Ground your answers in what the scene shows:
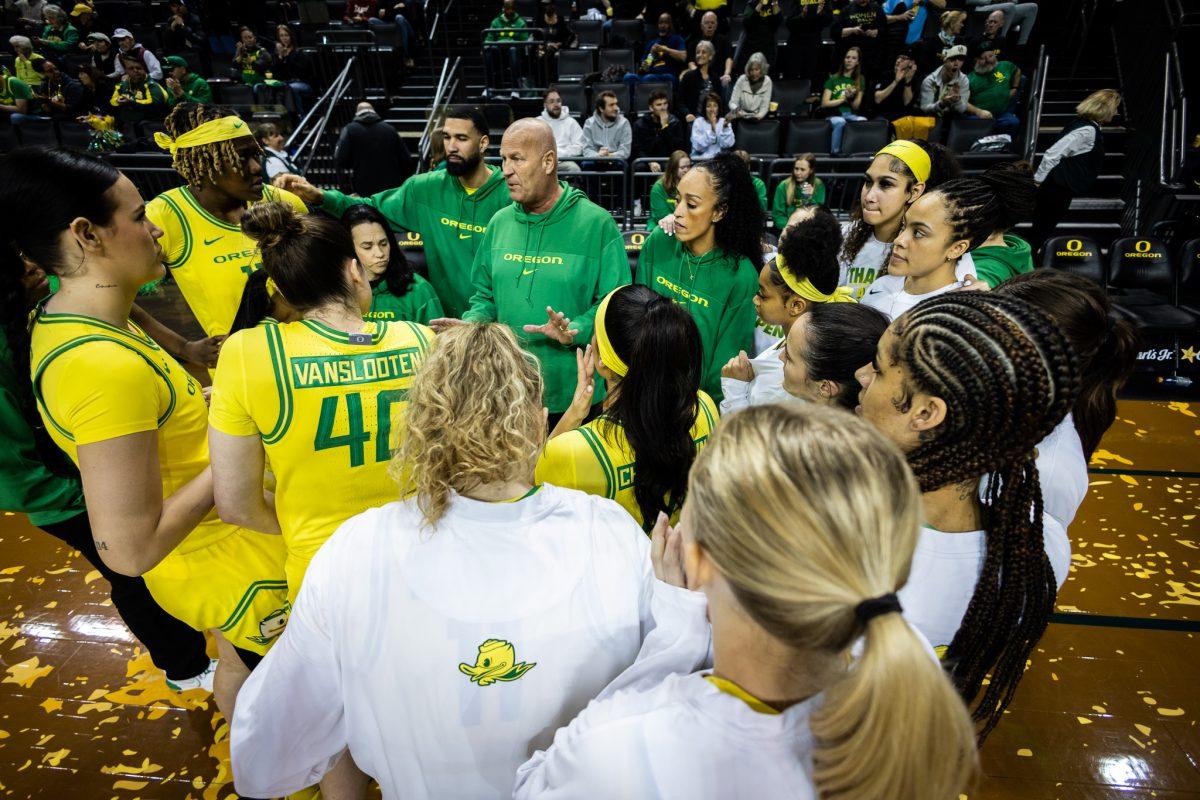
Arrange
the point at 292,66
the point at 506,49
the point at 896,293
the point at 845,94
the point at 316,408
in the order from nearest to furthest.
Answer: the point at 316,408 → the point at 896,293 → the point at 845,94 → the point at 506,49 → the point at 292,66

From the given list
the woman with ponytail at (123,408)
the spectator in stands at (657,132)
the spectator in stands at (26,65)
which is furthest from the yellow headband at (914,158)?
the spectator in stands at (26,65)

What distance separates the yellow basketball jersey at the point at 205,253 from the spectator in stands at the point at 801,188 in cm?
516

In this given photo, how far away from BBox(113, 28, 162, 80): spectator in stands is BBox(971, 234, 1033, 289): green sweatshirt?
1159 cm

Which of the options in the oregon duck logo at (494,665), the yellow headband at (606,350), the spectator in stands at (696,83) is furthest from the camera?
the spectator in stands at (696,83)

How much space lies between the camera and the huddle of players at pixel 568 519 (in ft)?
2.43

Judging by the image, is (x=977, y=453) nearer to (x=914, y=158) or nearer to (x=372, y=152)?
(x=914, y=158)

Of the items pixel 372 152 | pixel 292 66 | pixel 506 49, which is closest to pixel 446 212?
pixel 372 152

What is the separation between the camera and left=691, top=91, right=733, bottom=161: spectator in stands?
7711 millimetres

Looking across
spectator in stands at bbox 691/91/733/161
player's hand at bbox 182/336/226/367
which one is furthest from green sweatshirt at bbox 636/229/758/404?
spectator in stands at bbox 691/91/733/161

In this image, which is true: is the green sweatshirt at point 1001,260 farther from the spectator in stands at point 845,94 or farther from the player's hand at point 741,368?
the spectator in stands at point 845,94

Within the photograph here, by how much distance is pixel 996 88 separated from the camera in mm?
7828

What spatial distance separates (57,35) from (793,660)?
15726 mm

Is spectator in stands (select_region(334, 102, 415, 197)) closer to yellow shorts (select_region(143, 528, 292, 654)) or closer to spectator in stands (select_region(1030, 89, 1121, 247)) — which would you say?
yellow shorts (select_region(143, 528, 292, 654))

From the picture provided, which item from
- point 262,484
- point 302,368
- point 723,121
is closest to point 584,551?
point 302,368
